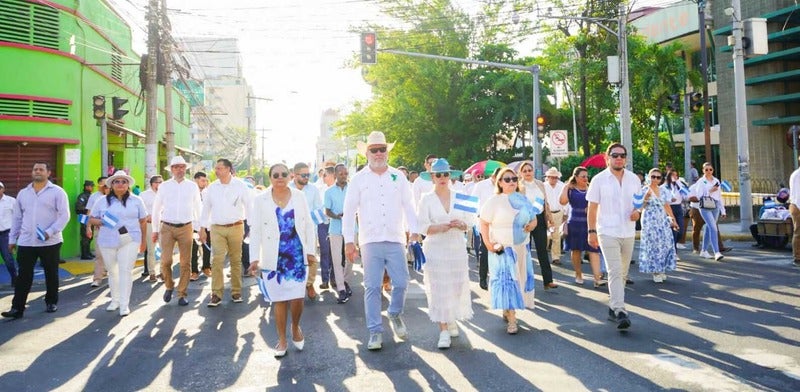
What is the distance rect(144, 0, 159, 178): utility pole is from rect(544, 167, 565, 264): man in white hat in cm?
971

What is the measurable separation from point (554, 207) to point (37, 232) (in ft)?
28.5

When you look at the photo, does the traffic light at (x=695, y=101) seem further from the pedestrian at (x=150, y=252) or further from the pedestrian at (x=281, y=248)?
the pedestrian at (x=281, y=248)

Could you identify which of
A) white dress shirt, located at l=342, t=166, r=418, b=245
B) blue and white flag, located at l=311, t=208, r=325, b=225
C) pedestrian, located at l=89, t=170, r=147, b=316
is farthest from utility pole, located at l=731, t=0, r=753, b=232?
pedestrian, located at l=89, t=170, r=147, b=316

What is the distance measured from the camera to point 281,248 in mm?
6281

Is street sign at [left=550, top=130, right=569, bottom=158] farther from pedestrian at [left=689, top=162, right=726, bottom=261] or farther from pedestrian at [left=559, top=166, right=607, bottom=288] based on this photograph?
pedestrian at [left=559, top=166, right=607, bottom=288]

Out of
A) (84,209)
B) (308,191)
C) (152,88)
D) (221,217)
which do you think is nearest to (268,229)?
Result: (221,217)

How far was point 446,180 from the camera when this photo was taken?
22.0 ft

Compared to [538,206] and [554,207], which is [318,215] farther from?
[554,207]

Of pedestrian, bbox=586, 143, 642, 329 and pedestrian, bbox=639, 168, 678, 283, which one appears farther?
pedestrian, bbox=639, 168, 678, 283

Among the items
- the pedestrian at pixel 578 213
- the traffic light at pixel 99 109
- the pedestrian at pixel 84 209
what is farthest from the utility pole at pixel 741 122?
the pedestrian at pixel 84 209

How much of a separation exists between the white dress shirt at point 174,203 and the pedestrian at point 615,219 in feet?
18.8

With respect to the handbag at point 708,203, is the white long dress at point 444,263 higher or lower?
lower

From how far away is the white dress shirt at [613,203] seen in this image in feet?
23.2

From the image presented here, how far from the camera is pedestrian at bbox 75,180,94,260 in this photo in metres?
15.6
